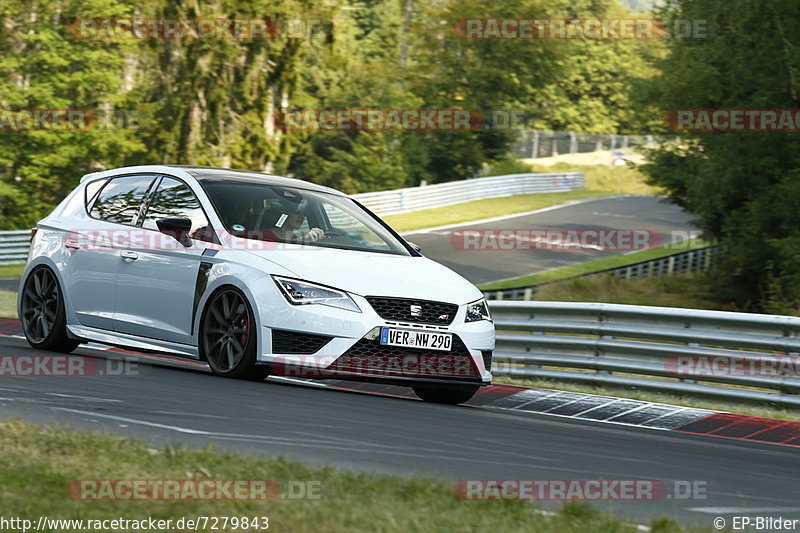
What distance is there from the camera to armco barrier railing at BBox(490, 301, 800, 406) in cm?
1027

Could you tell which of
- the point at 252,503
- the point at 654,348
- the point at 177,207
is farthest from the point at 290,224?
the point at 252,503

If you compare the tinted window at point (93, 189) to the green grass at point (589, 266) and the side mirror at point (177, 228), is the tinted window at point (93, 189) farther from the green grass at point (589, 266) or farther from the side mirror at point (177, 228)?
the green grass at point (589, 266)

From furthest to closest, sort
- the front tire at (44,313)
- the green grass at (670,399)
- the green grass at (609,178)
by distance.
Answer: the green grass at (609,178) → the front tire at (44,313) → the green grass at (670,399)

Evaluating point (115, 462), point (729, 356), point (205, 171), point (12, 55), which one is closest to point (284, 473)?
point (115, 462)

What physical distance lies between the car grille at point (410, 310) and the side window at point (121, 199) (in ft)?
8.40

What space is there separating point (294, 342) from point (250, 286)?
52 cm

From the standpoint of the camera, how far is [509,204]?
5203 cm

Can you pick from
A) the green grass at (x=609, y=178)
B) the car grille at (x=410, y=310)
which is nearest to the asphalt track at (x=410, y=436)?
the car grille at (x=410, y=310)

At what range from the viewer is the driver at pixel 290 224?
9.36m

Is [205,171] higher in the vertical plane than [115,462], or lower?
higher

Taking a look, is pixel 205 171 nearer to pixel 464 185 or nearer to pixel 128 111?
pixel 128 111

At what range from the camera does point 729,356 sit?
10.6 metres

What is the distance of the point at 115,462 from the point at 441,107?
63517mm

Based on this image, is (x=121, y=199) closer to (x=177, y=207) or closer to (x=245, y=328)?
(x=177, y=207)
